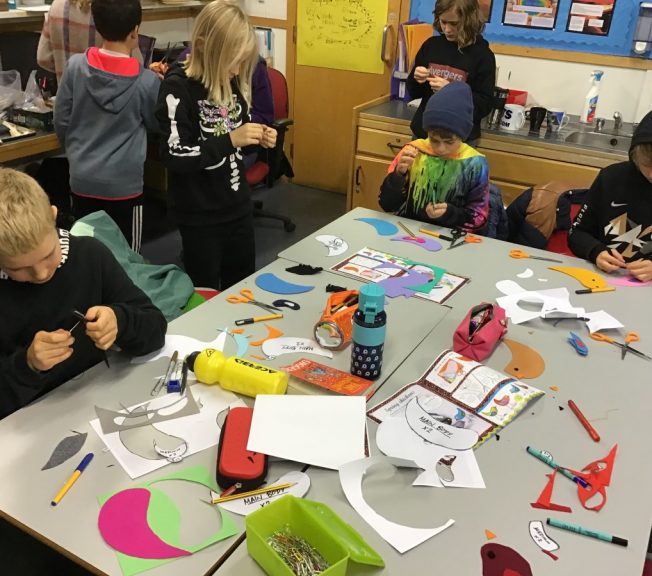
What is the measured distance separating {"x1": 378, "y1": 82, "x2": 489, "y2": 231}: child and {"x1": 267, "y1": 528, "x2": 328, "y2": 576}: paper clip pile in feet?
4.57

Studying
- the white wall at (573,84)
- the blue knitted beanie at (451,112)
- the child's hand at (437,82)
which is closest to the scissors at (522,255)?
the blue knitted beanie at (451,112)

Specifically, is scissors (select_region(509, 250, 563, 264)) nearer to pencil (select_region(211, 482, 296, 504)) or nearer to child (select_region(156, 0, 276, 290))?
child (select_region(156, 0, 276, 290))

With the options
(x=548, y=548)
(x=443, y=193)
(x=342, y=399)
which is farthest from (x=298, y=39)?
(x=548, y=548)

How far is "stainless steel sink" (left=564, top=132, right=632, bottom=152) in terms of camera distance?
10.2 feet

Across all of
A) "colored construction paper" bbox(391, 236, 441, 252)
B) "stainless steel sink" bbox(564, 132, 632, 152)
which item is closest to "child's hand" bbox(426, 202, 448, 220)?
"colored construction paper" bbox(391, 236, 441, 252)

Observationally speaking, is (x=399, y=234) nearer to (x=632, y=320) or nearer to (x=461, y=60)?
(x=632, y=320)

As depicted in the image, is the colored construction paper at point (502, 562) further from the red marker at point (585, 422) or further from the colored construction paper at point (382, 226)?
the colored construction paper at point (382, 226)

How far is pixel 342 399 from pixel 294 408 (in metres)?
0.10

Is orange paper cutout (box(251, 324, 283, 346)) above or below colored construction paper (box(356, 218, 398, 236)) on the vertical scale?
below

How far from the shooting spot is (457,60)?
10.3 ft

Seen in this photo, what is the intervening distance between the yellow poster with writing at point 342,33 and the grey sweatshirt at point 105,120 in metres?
1.93

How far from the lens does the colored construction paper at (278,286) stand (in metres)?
1.71

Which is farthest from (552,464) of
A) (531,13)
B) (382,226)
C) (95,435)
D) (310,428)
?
(531,13)

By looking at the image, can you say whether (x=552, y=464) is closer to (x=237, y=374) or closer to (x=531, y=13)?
(x=237, y=374)
